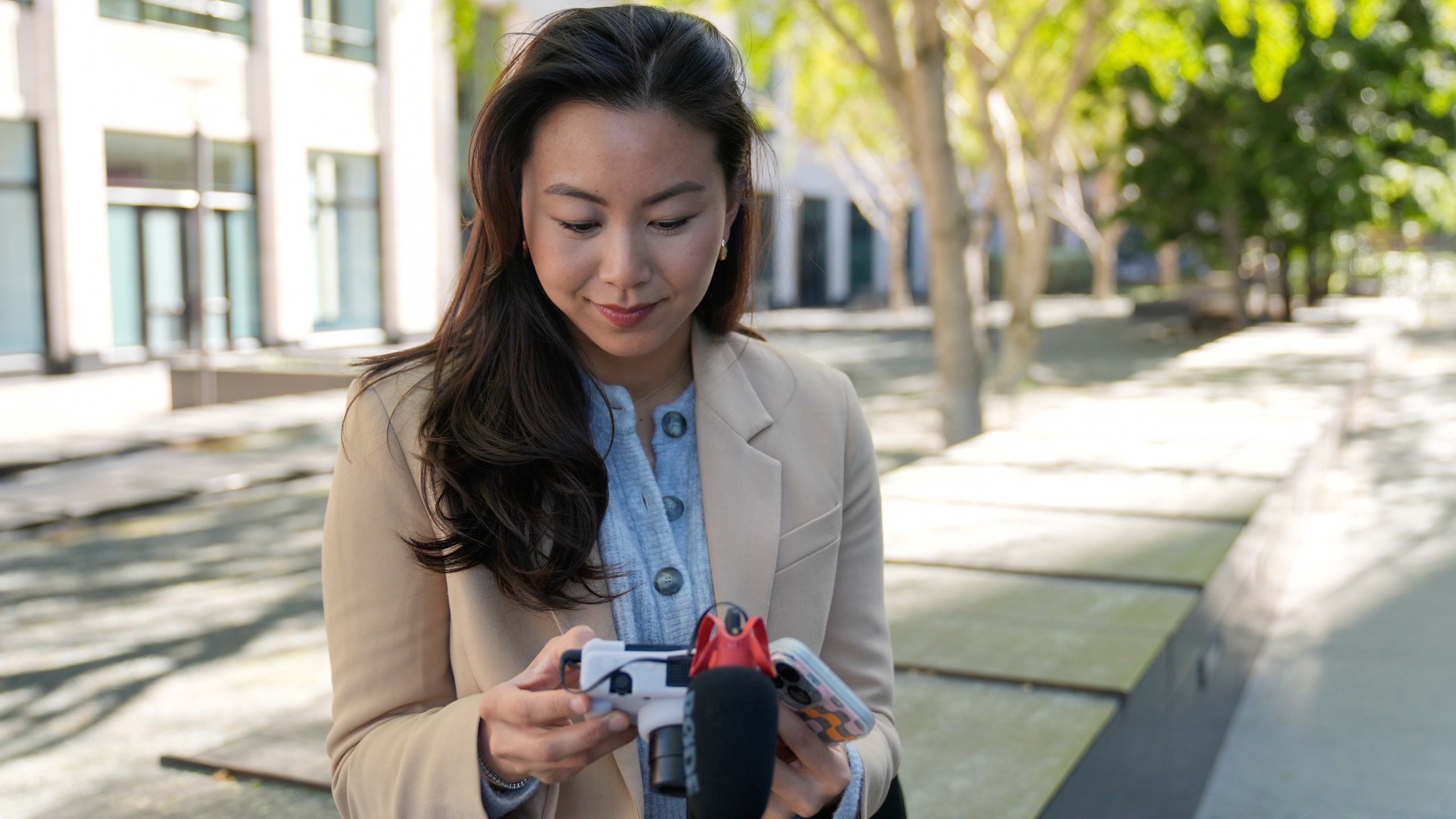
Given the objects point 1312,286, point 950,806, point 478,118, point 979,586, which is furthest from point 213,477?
point 1312,286

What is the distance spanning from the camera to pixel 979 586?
4.54 metres

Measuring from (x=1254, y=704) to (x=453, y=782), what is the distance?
4703 millimetres

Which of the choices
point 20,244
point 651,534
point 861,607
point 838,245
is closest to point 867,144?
point 838,245

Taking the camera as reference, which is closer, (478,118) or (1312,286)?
(478,118)

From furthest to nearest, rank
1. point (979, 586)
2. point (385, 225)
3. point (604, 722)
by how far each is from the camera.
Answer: point (385, 225), point (979, 586), point (604, 722)

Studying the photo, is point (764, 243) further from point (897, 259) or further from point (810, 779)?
point (897, 259)

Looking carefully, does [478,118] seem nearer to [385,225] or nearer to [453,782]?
[453,782]

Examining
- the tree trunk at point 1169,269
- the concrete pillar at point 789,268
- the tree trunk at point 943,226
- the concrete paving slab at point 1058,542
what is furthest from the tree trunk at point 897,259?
the concrete paving slab at point 1058,542

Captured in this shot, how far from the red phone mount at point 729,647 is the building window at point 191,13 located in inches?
796

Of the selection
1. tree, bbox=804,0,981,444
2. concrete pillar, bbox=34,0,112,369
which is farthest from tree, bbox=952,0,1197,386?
concrete pillar, bbox=34,0,112,369

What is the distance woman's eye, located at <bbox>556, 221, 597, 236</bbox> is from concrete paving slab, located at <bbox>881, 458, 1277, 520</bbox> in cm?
403

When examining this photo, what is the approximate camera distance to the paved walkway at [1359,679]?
467cm

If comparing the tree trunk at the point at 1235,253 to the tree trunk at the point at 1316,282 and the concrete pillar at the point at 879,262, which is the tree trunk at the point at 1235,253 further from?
the concrete pillar at the point at 879,262

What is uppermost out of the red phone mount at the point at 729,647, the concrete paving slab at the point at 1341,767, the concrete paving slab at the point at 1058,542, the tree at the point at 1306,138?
the tree at the point at 1306,138
